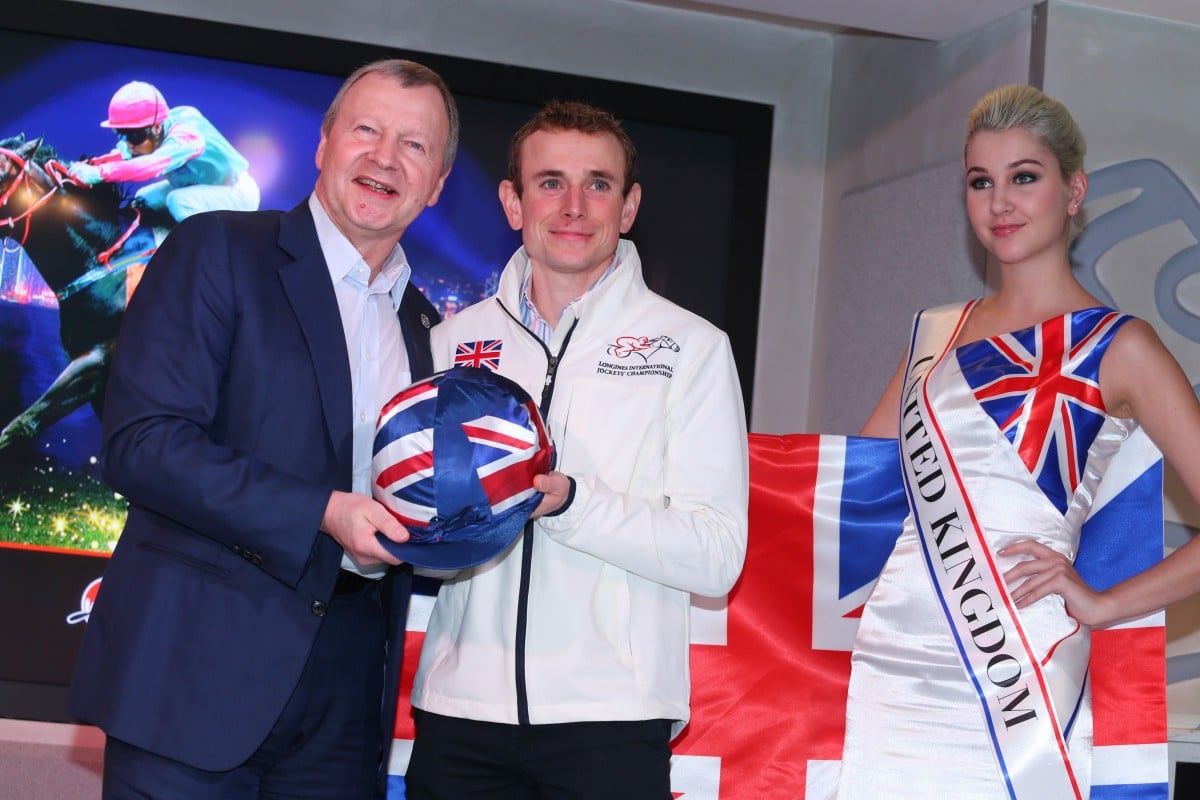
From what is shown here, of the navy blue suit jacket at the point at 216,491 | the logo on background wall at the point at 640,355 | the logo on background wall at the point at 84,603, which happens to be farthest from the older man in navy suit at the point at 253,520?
the logo on background wall at the point at 84,603

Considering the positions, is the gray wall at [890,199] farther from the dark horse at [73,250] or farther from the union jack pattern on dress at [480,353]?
the dark horse at [73,250]

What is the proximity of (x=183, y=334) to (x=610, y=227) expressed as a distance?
0.80 metres

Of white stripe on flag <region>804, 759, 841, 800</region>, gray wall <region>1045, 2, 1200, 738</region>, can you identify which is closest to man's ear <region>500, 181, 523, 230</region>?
white stripe on flag <region>804, 759, 841, 800</region>

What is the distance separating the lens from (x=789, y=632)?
263cm

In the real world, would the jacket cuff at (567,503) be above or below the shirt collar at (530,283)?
below

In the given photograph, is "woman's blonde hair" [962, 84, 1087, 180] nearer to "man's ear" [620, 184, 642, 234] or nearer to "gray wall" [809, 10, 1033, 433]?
"man's ear" [620, 184, 642, 234]

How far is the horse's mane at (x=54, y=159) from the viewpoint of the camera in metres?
4.95

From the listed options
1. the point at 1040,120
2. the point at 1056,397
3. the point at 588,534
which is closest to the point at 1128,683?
the point at 1056,397

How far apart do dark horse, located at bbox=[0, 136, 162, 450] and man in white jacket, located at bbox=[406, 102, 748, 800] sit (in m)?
3.23

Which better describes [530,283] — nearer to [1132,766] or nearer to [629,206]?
[629,206]

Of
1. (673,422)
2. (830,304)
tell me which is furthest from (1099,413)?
(830,304)

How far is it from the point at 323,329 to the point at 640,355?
0.56 metres

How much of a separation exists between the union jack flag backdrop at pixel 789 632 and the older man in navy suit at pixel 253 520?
51cm

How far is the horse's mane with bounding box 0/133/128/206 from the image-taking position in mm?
4953
